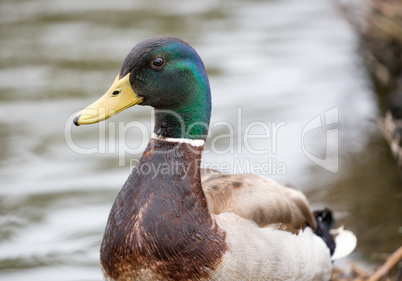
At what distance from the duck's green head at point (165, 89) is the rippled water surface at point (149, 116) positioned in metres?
1.83

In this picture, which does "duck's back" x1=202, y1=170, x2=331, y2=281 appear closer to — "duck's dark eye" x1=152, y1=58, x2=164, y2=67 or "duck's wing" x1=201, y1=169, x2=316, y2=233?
"duck's wing" x1=201, y1=169, x2=316, y2=233

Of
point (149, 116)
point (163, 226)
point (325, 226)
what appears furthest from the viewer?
point (149, 116)

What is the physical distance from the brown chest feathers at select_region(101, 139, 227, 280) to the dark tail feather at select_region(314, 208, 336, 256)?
4.76 feet

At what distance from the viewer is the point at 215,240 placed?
158 inches

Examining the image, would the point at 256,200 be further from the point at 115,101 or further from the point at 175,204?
the point at 115,101

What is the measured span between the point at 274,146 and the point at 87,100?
269 centimetres

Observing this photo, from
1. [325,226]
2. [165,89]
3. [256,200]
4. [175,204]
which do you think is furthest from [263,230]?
[165,89]

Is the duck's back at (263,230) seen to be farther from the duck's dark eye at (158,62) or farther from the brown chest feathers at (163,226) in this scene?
the duck's dark eye at (158,62)

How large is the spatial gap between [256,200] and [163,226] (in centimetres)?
88

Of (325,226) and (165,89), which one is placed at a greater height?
(165,89)

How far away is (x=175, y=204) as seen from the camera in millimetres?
3975

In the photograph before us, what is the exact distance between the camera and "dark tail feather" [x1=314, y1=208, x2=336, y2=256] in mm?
5215

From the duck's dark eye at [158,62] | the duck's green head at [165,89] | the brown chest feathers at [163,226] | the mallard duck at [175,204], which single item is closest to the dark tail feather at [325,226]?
the mallard duck at [175,204]

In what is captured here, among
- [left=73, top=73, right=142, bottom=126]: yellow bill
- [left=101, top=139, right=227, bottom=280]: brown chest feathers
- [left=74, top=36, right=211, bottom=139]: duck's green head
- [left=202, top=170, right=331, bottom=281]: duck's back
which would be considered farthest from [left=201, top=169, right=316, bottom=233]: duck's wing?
[left=73, top=73, right=142, bottom=126]: yellow bill
